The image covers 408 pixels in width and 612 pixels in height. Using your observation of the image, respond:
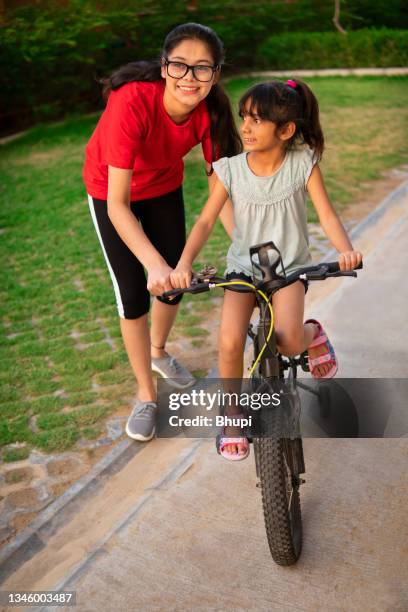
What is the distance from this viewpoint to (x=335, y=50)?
14.7 metres

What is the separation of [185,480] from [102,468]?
1.46ft

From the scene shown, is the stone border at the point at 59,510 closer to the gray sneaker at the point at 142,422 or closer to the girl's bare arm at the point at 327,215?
the gray sneaker at the point at 142,422

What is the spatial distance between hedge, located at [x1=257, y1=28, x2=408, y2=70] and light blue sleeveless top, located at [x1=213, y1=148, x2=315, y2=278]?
40.6 ft

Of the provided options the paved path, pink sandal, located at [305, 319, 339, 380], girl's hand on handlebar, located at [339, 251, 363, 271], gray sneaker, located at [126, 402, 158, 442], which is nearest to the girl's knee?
girl's hand on handlebar, located at [339, 251, 363, 271]

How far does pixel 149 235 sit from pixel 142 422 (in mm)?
958

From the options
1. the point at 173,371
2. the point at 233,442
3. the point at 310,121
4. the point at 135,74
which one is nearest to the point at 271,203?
the point at 310,121

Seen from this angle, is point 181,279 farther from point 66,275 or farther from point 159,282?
point 66,275

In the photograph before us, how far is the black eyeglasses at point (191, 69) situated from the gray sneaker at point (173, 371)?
1815mm

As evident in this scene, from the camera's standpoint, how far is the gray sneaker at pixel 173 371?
424 centimetres

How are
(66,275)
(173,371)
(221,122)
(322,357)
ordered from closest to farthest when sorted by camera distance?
(221,122), (322,357), (173,371), (66,275)

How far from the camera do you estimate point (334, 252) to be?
5.75 m

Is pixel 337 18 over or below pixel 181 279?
below

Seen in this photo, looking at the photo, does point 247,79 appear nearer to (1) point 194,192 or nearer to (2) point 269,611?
(1) point 194,192

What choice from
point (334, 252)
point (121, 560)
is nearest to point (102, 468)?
point (121, 560)
